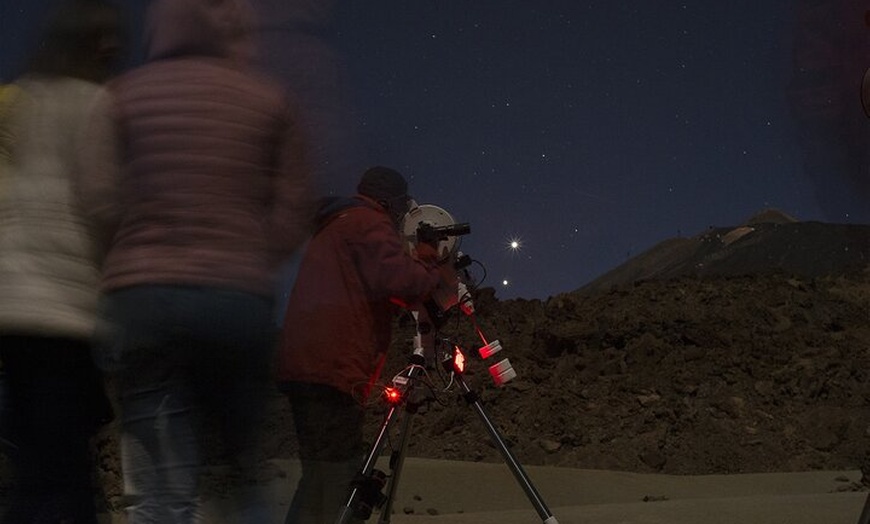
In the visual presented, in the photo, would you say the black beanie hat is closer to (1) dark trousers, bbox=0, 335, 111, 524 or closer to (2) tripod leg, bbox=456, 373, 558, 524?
(2) tripod leg, bbox=456, 373, 558, 524

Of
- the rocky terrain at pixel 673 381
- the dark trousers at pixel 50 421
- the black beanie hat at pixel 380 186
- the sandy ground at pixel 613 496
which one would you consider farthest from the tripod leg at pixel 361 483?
the rocky terrain at pixel 673 381

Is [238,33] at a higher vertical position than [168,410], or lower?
higher

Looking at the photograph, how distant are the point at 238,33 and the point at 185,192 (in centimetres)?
35

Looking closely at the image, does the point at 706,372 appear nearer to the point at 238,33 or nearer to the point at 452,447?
the point at 452,447

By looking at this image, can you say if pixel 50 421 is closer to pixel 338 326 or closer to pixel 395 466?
pixel 338 326

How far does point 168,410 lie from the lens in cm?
222

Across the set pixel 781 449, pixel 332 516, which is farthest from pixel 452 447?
pixel 332 516

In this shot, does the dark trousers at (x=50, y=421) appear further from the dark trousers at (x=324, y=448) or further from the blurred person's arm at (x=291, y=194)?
the dark trousers at (x=324, y=448)

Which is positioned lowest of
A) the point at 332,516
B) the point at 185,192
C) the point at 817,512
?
the point at 817,512

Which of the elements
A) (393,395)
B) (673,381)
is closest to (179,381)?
(393,395)

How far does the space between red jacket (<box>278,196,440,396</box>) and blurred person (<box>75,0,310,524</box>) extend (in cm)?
104

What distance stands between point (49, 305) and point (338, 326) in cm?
101

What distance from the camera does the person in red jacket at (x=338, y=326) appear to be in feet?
11.2

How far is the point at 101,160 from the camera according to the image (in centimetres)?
239
